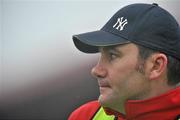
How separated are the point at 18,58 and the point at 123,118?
2.62 feet

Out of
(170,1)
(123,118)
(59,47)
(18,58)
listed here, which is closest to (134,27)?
(123,118)

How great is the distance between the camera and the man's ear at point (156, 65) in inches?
70.4

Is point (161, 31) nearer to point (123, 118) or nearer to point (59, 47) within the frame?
point (123, 118)

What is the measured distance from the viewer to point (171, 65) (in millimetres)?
1839

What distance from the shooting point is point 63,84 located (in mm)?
2455

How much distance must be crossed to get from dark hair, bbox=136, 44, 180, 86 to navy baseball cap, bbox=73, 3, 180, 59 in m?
0.02

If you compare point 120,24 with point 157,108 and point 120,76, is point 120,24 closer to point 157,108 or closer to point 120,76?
point 120,76

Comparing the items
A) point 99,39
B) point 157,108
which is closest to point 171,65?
point 157,108

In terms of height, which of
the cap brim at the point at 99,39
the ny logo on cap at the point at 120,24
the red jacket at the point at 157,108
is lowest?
the red jacket at the point at 157,108

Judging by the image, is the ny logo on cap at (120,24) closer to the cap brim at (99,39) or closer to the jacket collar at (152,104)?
the cap brim at (99,39)

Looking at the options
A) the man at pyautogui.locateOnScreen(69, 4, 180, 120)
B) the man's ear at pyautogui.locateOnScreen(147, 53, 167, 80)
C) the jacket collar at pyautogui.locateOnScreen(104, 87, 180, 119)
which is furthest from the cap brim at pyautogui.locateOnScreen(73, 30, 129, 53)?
the jacket collar at pyautogui.locateOnScreen(104, 87, 180, 119)

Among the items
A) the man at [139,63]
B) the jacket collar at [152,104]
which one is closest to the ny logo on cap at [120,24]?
the man at [139,63]

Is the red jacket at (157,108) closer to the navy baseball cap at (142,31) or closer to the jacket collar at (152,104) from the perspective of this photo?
the jacket collar at (152,104)

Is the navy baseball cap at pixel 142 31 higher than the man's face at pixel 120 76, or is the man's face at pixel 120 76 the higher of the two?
the navy baseball cap at pixel 142 31
